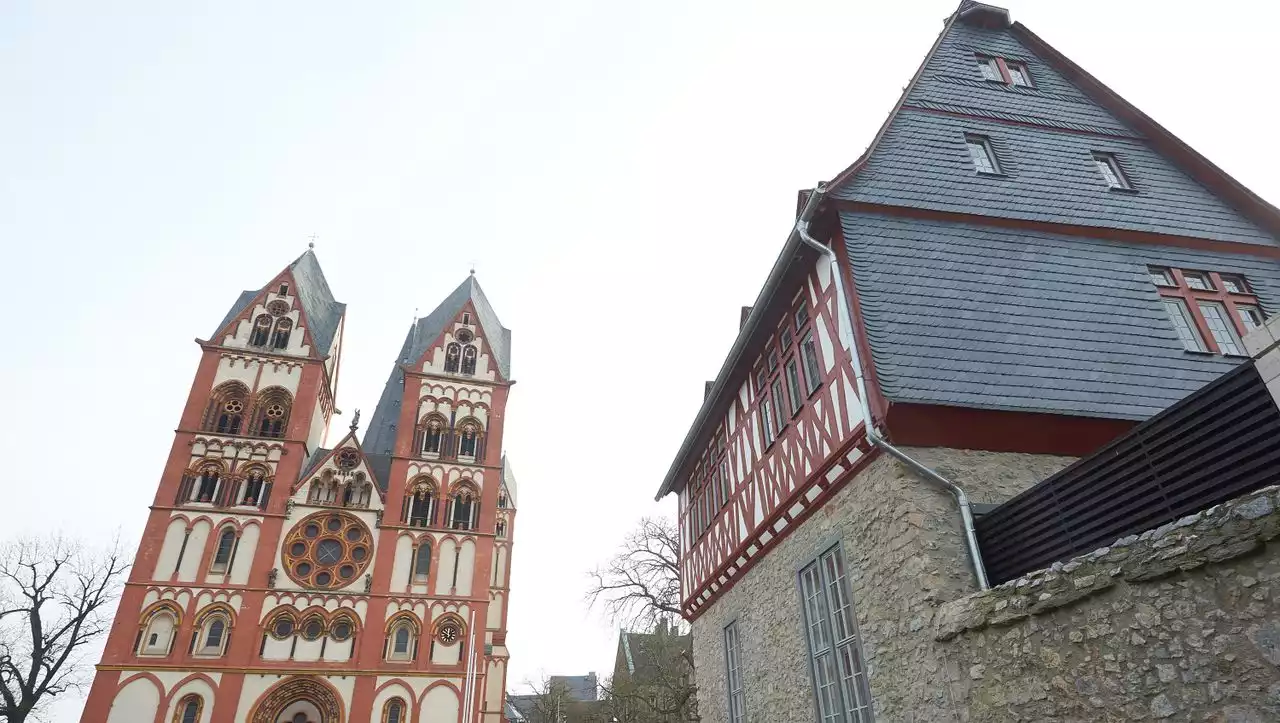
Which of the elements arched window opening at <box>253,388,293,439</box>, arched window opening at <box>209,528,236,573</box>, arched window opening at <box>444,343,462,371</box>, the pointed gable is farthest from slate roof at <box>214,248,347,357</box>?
the pointed gable

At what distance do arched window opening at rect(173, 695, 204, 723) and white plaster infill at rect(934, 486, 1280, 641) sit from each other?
84.9 feet

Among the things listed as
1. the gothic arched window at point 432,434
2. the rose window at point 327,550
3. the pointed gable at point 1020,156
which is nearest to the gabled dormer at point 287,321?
the gothic arched window at point 432,434

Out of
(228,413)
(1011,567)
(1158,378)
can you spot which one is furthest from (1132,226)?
(228,413)

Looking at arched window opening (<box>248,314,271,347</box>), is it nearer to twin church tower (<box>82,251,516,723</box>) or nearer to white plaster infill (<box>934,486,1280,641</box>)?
twin church tower (<box>82,251,516,723</box>)

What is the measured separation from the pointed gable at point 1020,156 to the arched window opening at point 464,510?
24.0m

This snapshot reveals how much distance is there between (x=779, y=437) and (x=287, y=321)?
28.5 meters

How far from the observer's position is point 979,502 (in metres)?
6.62

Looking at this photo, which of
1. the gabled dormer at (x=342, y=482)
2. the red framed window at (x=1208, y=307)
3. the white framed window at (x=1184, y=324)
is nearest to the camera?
the white framed window at (x=1184, y=324)

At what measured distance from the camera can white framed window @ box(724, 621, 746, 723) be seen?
1102cm

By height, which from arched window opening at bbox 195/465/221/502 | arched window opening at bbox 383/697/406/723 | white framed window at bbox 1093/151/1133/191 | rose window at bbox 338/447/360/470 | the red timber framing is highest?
rose window at bbox 338/447/360/470

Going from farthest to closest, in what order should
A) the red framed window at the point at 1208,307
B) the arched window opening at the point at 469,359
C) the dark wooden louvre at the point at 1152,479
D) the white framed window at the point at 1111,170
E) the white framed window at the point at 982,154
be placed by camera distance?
1. the arched window opening at the point at 469,359
2. the white framed window at the point at 1111,170
3. the white framed window at the point at 982,154
4. the red framed window at the point at 1208,307
5. the dark wooden louvre at the point at 1152,479

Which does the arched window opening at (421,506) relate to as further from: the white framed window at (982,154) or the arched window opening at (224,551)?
the white framed window at (982,154)

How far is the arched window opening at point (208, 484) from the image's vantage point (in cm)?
2661

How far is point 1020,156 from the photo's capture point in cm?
995
